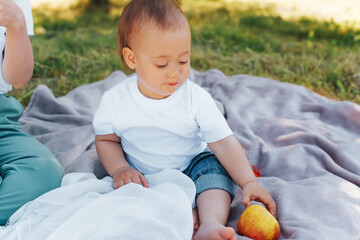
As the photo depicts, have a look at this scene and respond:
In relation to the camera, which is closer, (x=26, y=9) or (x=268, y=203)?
(x=268, y=203)

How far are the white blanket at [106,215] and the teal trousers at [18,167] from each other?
0.23 feet

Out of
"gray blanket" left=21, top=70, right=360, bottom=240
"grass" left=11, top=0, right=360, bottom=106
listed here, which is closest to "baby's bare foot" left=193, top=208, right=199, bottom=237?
"gray blanket" left=21, top=70, right=360, bottom=240

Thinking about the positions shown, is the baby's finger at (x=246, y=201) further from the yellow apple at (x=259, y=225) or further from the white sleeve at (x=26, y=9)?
the white sleeve at (x=26, y=9)

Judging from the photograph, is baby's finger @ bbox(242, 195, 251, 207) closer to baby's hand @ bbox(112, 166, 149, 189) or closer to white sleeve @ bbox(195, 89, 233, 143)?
white sleeve @ bbox(195, 89, 233, 143)

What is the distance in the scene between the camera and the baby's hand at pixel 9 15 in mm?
1585

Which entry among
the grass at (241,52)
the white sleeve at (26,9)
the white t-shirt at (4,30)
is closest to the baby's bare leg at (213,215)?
the white t-shirt at (4,30)

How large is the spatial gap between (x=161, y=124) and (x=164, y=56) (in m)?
0.31

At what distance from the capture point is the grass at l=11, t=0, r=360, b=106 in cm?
330

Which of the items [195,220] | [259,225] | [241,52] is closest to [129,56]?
[195,220]

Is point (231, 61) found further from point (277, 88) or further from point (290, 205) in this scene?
point (290, 205)

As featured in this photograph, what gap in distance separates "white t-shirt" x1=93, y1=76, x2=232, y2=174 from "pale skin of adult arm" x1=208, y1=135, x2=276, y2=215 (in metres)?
0.04

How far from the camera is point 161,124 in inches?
70.4

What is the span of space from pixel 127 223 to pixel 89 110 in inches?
58.6

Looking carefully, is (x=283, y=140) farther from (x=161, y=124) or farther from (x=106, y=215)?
(x=106, y=215)
